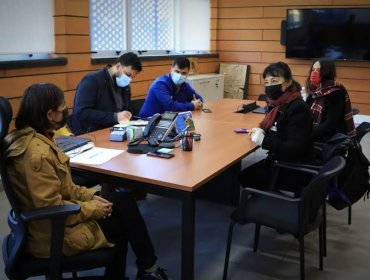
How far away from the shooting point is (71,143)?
7.99 ft

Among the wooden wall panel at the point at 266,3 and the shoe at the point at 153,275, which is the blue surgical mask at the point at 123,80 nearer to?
the shoe at the point at 153,275

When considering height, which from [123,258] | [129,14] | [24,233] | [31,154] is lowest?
[123,258]

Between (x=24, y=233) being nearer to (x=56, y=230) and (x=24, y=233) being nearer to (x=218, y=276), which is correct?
(x=56, y=230)

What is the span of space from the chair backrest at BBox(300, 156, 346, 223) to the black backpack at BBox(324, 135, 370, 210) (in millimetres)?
398

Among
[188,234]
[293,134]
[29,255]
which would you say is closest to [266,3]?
[293,134]

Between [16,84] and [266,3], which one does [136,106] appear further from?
[266,3]

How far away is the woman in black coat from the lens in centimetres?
244

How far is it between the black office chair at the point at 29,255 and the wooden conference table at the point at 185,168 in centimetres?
40

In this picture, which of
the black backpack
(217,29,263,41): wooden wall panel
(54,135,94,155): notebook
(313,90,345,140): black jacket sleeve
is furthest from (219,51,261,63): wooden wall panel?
(54,135,94,155): notebook

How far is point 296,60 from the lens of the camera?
22.3 feet

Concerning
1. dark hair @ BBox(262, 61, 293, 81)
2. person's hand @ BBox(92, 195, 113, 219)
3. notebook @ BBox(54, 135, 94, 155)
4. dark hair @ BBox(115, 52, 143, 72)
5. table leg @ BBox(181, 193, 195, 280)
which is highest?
dark hair @ BBox(115, 52, 143, 72)

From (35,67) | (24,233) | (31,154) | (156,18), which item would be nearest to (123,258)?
(24,233)

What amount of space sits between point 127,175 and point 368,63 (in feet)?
17.6

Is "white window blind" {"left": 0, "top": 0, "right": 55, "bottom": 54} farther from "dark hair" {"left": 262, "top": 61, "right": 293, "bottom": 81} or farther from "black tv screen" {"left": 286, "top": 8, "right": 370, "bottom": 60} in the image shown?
"black tv screen" {"left": 286, "top": 8, "right": 370, "bottom": 60}
